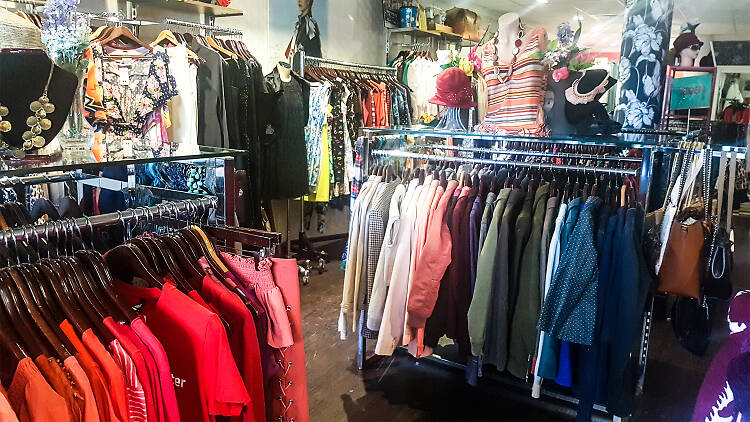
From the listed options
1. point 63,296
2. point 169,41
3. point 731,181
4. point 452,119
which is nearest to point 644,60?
point 731,181

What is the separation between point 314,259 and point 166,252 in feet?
10.8

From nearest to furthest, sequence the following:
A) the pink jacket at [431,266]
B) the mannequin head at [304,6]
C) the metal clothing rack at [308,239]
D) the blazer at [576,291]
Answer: the blazer at [576,291] → the pink jacket at [431,266] → the metal clothing rack at [308,239] → the mannequin head at [304,6]

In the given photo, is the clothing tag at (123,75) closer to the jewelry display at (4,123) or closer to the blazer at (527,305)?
the jewelry display at (4,123)

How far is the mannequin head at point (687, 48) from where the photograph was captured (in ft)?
12.6

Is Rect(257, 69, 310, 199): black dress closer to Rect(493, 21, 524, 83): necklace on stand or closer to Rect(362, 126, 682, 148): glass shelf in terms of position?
Rect(362, 126, 682, 148): glass shelf

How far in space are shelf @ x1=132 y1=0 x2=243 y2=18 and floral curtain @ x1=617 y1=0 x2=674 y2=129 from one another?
8.71 feet

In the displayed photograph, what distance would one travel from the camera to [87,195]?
182cm

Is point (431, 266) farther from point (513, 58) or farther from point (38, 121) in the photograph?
point (38, 121)

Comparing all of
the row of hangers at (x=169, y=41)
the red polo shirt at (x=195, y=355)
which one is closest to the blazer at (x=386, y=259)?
the red polo shirt at (x=195, y=355)

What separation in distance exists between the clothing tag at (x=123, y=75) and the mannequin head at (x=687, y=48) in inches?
141

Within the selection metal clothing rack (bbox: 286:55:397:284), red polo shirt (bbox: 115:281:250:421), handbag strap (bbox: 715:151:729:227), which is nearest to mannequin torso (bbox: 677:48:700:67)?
handbag strap (bbox: 715:151:729:227)

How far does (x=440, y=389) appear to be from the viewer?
2.58 m

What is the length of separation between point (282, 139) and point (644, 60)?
8.07ft

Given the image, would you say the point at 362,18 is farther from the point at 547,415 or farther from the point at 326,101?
the point at 547,415
